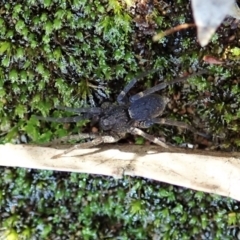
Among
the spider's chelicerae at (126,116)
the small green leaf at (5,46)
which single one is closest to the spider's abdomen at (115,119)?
the spider's chelicerae at (126,116)

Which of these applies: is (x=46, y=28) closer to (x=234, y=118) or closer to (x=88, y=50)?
(x=88, y=50)

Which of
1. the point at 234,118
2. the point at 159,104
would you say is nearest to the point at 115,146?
the point at 159,104

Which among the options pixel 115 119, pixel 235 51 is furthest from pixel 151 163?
pixel 235 51

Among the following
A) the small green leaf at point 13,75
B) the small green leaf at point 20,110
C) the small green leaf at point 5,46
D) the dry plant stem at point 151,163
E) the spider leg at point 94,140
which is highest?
the small green leaf at point 5,46

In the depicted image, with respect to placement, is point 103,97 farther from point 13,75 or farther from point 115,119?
point 13,75

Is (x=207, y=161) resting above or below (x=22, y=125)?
below

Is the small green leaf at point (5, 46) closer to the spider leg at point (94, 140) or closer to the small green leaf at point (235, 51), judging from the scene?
the spider leg at point (94, 140)

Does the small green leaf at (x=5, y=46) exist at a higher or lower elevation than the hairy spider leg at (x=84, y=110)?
higher

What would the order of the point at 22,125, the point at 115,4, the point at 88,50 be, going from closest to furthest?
the point at 115,4 → the point at 88,50 → the point at 22,125
